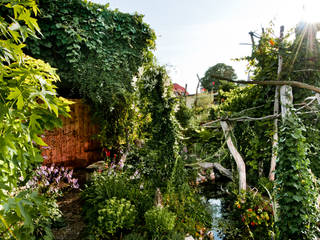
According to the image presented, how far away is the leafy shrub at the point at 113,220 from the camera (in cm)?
271

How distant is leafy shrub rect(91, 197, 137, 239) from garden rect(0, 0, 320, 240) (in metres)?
0.02

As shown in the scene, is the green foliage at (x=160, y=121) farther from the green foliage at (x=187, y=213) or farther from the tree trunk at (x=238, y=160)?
the tree trunk at (x=238, y=160)

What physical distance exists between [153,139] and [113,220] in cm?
168

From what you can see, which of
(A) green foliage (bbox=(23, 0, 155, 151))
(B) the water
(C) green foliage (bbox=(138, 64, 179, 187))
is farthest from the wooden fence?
(B) the water

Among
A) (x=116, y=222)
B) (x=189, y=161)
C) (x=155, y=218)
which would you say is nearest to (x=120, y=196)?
(x=116, y=222)

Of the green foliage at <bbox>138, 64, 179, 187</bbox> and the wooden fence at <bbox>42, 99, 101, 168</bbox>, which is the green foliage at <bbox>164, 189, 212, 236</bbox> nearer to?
the green foliage at <bbox>138, 64, 179, 187</bbox>

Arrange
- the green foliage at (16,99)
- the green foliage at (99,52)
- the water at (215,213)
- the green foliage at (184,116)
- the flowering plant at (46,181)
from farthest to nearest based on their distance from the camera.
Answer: the green foliage at (184,116), the green foliage at (99,52), the water at (215,213), the flowering plant at (46,181), the green foliage at (16,99)

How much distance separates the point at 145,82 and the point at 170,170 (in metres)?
1.90

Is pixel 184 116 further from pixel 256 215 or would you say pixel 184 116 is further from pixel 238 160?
pixel 256 215

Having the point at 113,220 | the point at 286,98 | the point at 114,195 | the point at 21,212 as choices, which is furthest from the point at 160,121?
the point at 21,212

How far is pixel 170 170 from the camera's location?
369cm

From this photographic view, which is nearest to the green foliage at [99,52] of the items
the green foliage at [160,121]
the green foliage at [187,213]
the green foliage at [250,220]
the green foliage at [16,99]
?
the green foliage at [160,121]

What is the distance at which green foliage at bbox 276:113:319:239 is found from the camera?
230 centimetres

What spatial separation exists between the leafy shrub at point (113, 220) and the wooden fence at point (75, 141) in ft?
11.0
